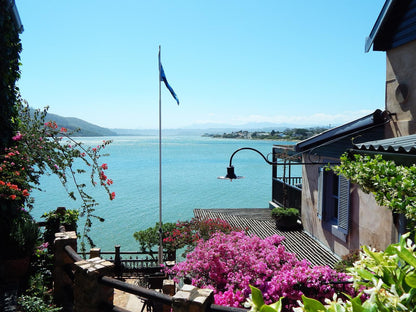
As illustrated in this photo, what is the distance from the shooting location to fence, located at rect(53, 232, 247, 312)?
2252 mm

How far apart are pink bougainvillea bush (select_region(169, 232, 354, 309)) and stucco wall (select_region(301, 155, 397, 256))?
2.55 meters

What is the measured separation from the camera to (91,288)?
304 centimetres

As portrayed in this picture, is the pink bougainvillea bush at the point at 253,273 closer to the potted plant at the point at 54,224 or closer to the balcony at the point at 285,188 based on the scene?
the potted plant at the point at 54,224

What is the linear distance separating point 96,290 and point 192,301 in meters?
1.34

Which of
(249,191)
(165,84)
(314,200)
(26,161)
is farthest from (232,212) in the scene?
(249,191)

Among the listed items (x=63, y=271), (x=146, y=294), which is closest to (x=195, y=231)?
(x=63, y=271)

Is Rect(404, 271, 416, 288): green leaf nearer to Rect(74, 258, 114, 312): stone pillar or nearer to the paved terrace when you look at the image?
Rect(74, 258, 114, 312): stone pillar

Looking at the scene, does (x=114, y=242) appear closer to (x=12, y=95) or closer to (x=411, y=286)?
(x=12, y=95)

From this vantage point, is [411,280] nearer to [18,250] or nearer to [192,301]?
[192,301]

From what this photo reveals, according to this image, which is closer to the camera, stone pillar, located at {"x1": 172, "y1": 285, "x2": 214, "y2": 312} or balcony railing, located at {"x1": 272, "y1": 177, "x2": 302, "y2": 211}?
stone pillar, located at {"x1": 172, "y1": 285, "x2": 214, "y2": 312}

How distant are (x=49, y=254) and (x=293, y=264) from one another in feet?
14.9

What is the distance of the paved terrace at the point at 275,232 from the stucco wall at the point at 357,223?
293 mm

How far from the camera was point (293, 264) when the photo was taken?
5594 mm

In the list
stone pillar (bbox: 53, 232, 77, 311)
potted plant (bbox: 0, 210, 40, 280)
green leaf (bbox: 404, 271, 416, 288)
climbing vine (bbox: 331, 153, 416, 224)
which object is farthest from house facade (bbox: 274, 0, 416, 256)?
potted plant (bbox: 0, 210, 40, 280)
